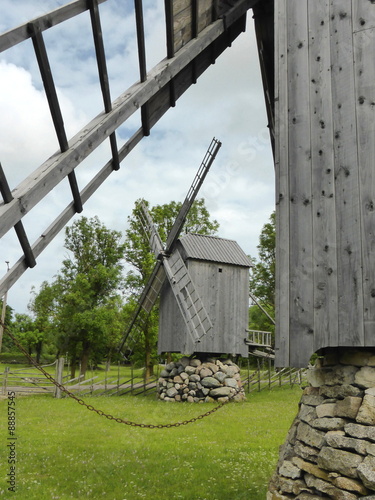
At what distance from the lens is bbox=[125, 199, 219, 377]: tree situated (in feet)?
78.0

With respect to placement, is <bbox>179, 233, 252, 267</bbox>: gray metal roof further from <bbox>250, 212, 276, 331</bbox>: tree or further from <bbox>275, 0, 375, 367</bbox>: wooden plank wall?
<bbox>275, 0, 375, 367</bbox>: wooden plank wall

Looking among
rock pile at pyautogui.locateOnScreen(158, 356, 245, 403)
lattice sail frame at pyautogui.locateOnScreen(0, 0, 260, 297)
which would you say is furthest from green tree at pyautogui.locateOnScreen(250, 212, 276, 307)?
lattice sail frame at pyautogui.locateOnScreen(0, 0, 260, 297)

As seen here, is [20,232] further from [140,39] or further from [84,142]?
[140,39]

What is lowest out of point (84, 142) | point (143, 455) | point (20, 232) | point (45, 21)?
point (143, 455)

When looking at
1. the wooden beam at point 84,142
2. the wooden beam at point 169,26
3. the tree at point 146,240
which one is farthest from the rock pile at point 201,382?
the wooden beam at point 169,26

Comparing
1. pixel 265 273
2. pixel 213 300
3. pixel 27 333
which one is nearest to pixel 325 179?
pixel 213 300

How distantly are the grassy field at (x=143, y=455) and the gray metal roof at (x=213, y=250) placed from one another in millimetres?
5642

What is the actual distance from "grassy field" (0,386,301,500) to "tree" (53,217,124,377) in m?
10.5

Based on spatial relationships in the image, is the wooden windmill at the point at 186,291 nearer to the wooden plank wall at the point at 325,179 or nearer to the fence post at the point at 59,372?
the fence post at the point at 59,372

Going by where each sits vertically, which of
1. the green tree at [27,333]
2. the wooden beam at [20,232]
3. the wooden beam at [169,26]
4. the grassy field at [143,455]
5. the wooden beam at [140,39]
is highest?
the wooden beam at [169,26]

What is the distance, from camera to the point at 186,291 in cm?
1494

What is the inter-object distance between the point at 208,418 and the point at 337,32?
995 centimetres

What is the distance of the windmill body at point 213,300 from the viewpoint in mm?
16031

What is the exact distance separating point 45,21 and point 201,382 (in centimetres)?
1464
